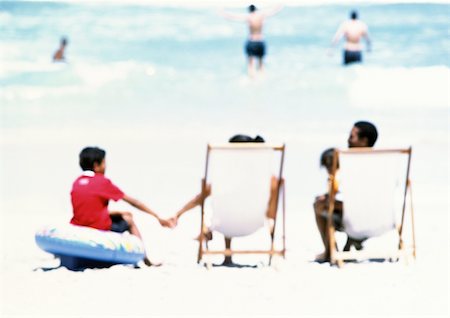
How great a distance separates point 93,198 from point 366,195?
4.77ft

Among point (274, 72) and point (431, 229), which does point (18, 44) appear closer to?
point (274, 72)

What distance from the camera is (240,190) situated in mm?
5152

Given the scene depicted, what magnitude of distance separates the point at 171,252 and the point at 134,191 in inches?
94.7

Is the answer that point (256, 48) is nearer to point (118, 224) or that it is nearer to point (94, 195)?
point (118, 224)

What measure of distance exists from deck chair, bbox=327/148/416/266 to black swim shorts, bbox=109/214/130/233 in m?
1.10

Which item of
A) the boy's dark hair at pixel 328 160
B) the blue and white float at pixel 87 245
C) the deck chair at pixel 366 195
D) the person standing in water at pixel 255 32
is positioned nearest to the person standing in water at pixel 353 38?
the person standing in water at pixel 255 32

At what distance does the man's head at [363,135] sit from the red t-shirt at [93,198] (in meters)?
1.31

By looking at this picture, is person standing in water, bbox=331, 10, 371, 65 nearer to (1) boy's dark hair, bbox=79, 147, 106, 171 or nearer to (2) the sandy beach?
(2) the sandy beach

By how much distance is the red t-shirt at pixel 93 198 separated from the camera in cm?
516

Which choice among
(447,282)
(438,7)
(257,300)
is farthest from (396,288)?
(438,7)

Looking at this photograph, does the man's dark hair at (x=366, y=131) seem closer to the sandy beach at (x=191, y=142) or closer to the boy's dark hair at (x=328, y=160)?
the boy's dark hair at (x=328, y=160)

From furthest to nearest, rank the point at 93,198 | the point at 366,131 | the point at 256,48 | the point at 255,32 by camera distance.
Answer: the point at 256,48 < the point at 255,32 < the point at 366,131 < the point at 93,198

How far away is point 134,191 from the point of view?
808cm

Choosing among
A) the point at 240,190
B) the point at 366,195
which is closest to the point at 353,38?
the point at 366,195
